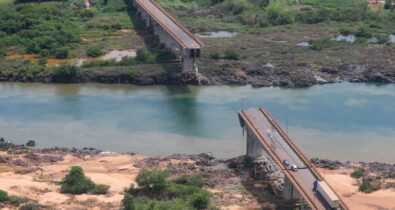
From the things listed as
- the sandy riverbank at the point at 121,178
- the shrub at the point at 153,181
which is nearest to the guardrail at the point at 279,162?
the sandy riverbank at the point at 121,178

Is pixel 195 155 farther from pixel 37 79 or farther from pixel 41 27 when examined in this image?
pixel 41 27

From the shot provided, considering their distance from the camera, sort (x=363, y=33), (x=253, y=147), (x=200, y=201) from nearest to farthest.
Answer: (x=200, y=201), (x=253, y=147), (x=363, y=33)

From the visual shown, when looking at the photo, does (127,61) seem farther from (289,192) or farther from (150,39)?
(289,192)

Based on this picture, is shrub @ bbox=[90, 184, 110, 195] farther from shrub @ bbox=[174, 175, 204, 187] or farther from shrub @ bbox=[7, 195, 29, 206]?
shrub @ bbox=[174, 175, 204, 187]

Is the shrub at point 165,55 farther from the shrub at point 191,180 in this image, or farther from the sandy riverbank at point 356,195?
the sandy riverbank at point 356,195

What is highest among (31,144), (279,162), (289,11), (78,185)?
(289,11)

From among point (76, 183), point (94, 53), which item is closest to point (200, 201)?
point (76, 183)

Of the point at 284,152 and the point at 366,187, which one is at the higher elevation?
the point at 284,152
